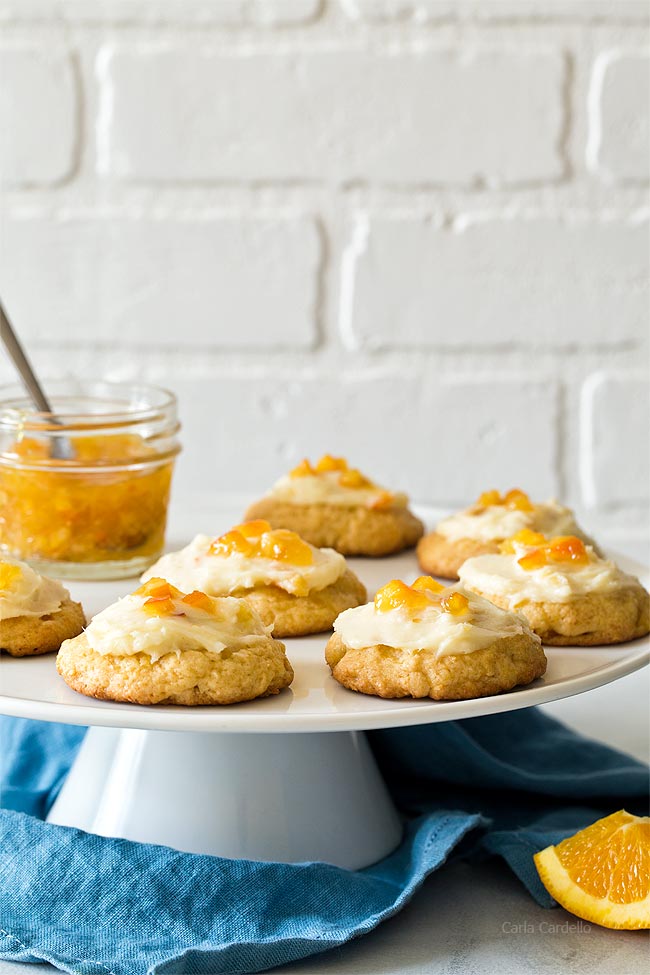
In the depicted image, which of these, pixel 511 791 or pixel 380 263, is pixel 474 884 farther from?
pixel 380 263

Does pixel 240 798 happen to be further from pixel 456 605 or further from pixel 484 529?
pixel 484 529

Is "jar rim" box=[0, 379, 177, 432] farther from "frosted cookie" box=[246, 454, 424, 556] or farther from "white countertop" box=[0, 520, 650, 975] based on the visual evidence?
"white countertop" box=[0, 520, 650, 975]

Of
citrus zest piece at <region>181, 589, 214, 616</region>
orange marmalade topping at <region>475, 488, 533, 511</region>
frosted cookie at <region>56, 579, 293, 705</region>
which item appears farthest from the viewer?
orange marmalade topping at <region>475, 488, 533, 511</region>

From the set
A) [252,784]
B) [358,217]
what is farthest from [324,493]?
[358,217]

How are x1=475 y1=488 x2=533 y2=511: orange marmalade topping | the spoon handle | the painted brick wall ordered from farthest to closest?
the painted brick wall < x1=475 y1=488 x2=533 y2=511: orange marmalade topping < the spoon handle

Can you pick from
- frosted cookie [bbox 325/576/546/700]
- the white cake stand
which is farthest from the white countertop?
frosted cookie [bbox 325/576/546/700]

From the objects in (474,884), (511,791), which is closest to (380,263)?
(511,791)

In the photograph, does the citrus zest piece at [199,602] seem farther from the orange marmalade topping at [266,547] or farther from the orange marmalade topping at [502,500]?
the orange marmalade topping at [502,500]
